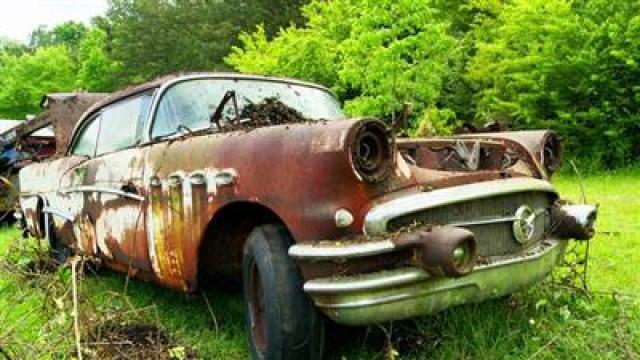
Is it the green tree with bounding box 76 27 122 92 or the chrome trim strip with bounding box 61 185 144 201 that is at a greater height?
the green tree with bounding box 76 27 122 92

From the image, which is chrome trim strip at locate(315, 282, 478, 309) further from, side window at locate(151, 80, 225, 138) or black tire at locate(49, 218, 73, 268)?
black tire at locate(49, 218, 73, 268)

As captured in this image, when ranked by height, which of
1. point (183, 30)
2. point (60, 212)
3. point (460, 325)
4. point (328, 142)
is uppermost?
point (183, 30)

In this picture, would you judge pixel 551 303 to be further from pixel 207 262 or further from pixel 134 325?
pixel 134 325

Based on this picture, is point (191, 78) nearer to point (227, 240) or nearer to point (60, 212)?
point (227, 240)

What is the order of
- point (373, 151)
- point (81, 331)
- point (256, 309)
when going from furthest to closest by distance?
point (81, 331), point (256, 309), point (373, 151)

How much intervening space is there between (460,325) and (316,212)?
1.14 metres

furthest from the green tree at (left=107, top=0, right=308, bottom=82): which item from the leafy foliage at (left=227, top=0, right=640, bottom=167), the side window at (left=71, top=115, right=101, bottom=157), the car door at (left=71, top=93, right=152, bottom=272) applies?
the car door at (left=71, top=93, right=152, bottom=272)

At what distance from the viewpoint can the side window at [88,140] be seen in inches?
229

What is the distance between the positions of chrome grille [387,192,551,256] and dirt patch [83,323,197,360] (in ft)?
4.58

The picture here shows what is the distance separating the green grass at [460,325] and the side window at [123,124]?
42.6 inches

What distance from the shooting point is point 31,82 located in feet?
134

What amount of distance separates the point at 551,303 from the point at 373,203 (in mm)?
1764

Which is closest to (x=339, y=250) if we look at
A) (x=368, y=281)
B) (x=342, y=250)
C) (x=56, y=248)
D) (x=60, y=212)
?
(x=342, y=250)

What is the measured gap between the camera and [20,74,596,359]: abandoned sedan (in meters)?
2.97
